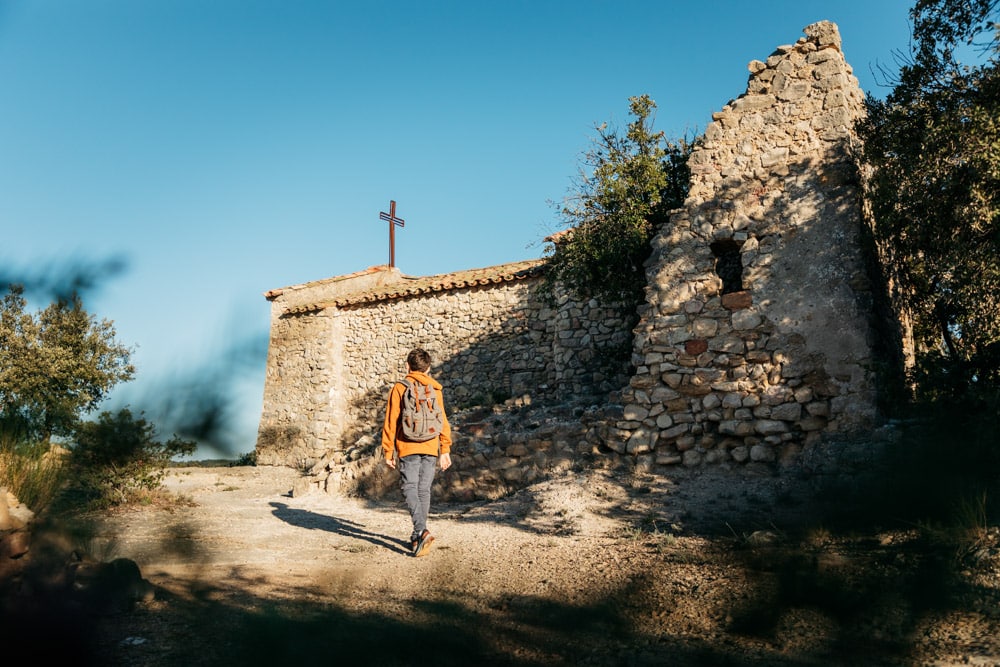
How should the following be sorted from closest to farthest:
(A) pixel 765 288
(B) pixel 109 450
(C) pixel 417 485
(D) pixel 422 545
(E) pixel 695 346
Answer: (B) pixel 109 450, (D) pixel 422 545, (C) pixel 417 485, (A) pixel 765 288, (E) pixel 695 346

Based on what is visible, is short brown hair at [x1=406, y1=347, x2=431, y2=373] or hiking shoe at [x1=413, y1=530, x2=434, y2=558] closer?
hiking shoe at [x1=413, y1=530, x2=434, y2=558]

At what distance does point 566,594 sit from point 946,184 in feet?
16.8

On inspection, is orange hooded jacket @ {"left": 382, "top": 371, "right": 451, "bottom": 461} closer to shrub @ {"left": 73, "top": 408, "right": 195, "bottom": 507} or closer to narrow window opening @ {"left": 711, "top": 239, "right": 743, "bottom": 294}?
shrub @ {"left": 73, "top": 408, "right": 195, "bottom": 507}

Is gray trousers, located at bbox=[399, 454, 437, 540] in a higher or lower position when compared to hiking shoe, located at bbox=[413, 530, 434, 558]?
higher

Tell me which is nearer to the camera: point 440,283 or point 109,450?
point 109,450

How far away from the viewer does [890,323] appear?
6961mm

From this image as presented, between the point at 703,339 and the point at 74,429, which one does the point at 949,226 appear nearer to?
the point at 703,339

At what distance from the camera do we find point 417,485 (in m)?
5.72

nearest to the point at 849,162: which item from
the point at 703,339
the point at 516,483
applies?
the point at 703,339

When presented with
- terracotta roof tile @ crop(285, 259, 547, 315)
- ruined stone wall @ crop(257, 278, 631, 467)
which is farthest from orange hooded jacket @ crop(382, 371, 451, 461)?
terracotta roof tile @ crop(285, 259, 547, 315)

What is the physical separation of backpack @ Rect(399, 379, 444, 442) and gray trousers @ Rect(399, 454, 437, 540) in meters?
0.19

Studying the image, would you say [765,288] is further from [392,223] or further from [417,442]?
[392,223]

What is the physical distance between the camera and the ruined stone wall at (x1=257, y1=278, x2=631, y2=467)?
11.9 metres

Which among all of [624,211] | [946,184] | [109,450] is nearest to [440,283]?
[624,211]
